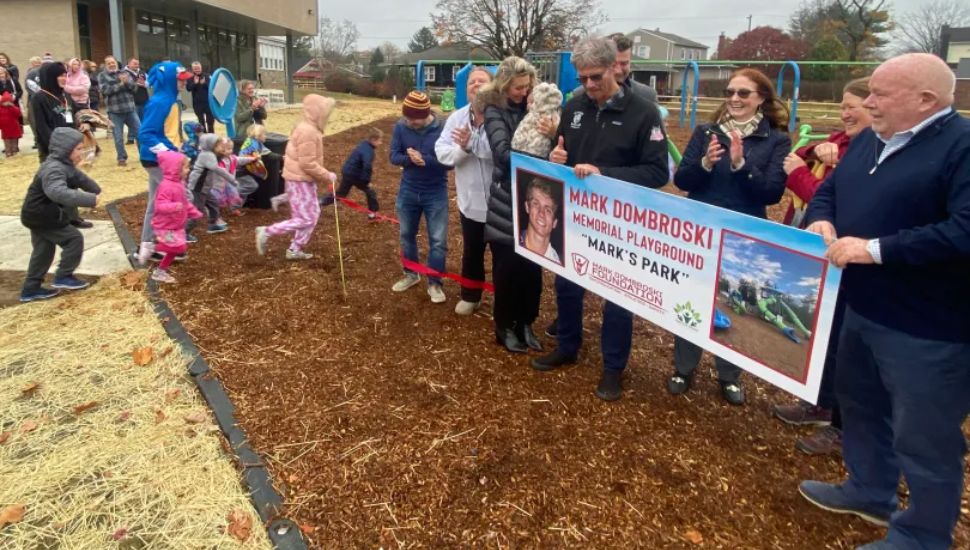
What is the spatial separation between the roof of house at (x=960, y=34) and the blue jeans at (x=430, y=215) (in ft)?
229

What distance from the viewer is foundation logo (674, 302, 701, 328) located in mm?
3205

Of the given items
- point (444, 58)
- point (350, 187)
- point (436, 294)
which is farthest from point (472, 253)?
point (444, 58)

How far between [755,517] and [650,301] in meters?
1.17

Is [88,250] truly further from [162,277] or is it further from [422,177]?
[422,177]

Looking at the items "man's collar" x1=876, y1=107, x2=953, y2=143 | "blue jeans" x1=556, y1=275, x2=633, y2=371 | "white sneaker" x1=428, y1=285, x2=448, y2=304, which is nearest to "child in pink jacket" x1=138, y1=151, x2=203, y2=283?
"white sneaker" x1=428, y1=285, x2=448, y2=304

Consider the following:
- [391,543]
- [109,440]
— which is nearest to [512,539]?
[391,543]

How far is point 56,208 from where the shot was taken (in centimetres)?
543

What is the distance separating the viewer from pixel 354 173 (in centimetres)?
761

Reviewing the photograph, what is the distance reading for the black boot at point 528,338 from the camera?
4.60 meters

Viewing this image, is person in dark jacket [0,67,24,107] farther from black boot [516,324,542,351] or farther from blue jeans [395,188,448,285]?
black boot [516,324,542,351]

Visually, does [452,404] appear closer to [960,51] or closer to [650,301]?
[650,301]

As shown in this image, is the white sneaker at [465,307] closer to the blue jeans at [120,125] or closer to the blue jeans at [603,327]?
the blue jeans at [603,327]

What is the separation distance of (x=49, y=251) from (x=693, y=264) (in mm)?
5467

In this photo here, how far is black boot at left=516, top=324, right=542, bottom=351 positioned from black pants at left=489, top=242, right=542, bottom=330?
5 cm
